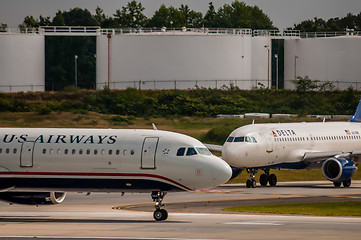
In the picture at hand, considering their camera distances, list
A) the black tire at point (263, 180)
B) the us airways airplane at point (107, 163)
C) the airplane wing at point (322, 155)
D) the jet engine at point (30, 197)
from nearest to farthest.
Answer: the us airways airplane at point (107, 163) < the jet engine at point (30, 197) < the airplane wing at point (322, 155) < the black tire at point (263, 180)

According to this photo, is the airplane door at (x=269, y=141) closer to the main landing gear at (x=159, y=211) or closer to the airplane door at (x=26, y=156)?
the main landing gear at (x=159, y=211)

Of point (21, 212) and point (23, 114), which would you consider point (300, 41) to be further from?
point (21, 212)

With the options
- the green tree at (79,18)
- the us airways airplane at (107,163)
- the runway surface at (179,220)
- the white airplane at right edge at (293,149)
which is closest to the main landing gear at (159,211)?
the us airways airplane at (107,163)

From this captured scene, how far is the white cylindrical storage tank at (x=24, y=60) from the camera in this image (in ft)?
409

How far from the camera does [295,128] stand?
64.9 metres

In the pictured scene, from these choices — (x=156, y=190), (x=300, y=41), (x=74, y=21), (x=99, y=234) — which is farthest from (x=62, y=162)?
(x=74, y=21)

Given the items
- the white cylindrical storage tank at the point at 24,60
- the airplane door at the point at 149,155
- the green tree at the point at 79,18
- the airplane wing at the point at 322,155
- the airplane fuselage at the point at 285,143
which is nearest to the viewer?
the airplane door at the point at 149,155

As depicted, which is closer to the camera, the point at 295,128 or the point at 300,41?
the point at 295,128

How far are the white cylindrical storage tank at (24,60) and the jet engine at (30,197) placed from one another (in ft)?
277

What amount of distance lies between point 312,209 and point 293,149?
1663 cm

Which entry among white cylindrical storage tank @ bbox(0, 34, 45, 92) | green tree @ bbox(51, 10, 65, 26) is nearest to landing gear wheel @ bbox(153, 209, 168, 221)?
white cylindrical storage tank @ bbox(0, 34, 45, 92)

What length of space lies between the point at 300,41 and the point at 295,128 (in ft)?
249

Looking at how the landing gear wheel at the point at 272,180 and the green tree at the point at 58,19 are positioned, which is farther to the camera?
the green tree at the point at 58,19

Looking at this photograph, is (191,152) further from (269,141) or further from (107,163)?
(269,141)
